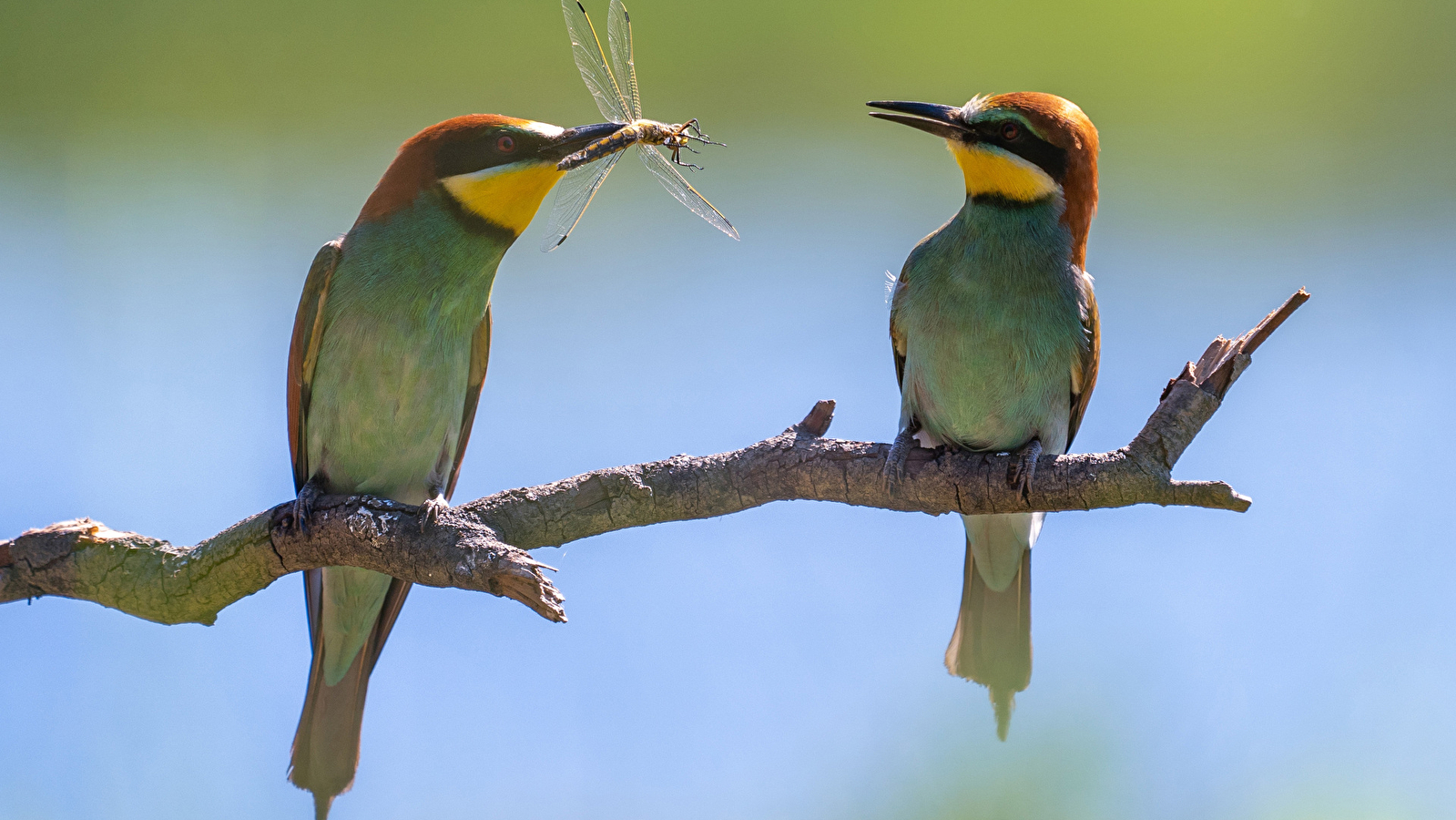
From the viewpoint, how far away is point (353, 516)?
1.37 metres

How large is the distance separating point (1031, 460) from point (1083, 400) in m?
0.33

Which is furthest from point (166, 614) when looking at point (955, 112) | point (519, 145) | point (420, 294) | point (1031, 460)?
point (955, 112)

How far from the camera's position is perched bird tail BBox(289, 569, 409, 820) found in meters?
1.67

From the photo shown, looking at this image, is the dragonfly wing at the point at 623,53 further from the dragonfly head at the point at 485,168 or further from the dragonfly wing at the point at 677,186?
the dragonfly head at the point at 485,168

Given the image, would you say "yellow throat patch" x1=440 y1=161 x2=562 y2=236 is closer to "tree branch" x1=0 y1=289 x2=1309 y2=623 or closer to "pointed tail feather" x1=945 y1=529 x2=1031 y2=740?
"tree branch" x1=0 y1=289 x2=1309 y2=623

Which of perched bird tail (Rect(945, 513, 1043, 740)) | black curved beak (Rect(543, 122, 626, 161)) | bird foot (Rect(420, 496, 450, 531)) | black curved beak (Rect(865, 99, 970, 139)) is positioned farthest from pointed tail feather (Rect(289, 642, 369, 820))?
black curved beak (Rect(865, 99, 970, 139))

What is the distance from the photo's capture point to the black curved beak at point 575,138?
1427 mm

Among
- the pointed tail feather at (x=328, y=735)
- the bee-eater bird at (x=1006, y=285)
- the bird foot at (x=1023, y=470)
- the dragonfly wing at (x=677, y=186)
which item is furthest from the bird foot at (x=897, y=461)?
the pointed tail feather at (x=328, y=735)

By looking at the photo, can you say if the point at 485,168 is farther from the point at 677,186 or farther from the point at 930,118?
the point at 930,118

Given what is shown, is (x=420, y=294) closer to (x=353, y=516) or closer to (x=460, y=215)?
(x=460, y=215)

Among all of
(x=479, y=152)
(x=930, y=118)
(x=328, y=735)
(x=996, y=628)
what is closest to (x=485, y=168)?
(x=479, y=152)

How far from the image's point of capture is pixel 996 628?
1745mm

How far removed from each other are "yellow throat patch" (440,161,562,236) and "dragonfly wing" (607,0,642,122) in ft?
0.74

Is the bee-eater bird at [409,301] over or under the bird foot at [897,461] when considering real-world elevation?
over
